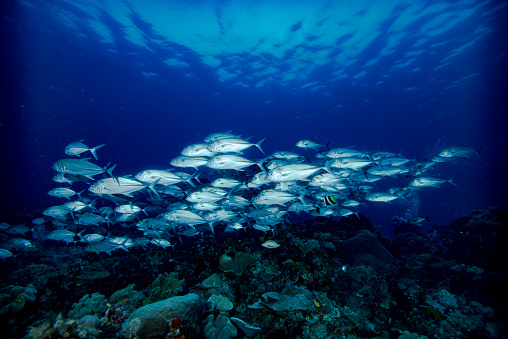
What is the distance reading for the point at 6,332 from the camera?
159 inches

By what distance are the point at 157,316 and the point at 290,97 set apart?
4136 centimetres

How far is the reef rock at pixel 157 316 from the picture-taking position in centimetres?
276

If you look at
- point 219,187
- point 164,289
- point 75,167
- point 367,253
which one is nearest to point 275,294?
point 164,289

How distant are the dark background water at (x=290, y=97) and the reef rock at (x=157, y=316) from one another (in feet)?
49.2

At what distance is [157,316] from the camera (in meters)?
2.92

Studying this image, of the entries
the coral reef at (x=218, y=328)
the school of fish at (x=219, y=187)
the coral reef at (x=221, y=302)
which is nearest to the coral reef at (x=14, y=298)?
the school of fish at (x=219, y=187)

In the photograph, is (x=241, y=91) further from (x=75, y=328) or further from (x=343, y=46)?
(x=75, y=328)

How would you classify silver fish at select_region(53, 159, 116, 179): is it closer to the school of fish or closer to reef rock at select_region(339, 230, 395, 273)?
the school of fish

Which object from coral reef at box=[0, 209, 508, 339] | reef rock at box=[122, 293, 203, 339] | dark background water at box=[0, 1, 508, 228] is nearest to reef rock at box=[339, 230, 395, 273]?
coral reef at box=[0, 209, 508, 339]

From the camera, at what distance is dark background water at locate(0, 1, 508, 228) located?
82.7 feet

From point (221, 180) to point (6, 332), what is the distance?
547 centimetres

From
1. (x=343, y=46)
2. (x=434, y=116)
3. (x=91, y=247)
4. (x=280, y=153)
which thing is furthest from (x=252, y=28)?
(x=434, y=116)

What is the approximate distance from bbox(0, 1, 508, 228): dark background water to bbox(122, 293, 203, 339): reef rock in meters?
15.0

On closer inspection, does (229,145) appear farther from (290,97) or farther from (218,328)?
(290,97)
